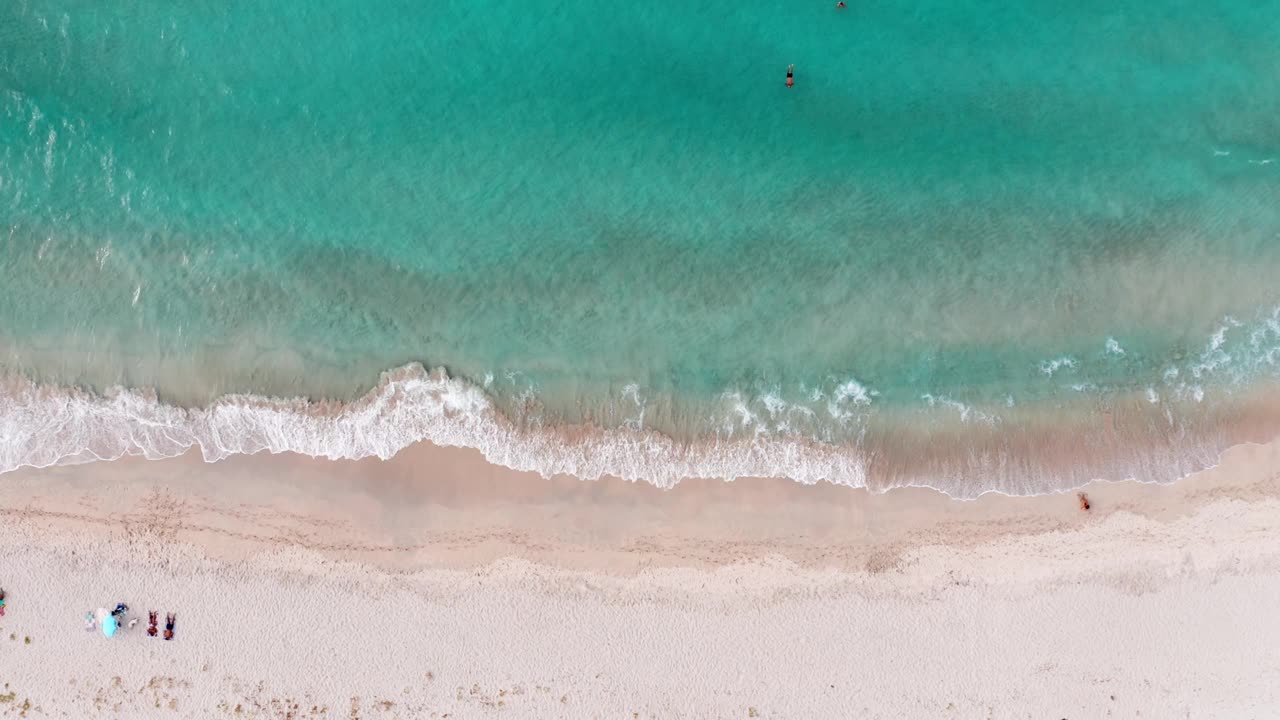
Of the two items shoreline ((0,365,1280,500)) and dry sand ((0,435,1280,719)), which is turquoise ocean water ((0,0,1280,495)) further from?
dry sand ((0,435,1280,719))

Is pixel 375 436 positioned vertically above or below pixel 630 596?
above

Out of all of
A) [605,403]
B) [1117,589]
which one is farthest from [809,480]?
[1117,589]

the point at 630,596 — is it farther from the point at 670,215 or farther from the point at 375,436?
A: the point at 670,215

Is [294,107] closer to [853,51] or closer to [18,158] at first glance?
[18,158]

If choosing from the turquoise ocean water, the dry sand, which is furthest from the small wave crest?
the dry sand

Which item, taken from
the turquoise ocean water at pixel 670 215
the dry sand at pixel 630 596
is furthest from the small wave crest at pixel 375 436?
the dry sand at pixel 630 596

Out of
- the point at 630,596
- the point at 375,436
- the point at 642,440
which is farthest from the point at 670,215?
the point at 630,596
